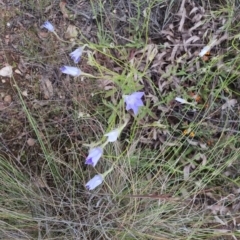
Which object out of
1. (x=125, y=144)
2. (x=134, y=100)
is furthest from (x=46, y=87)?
(x=134, y=100)

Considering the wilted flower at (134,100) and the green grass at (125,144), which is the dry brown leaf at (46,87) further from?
the wilted flower at (134,100)

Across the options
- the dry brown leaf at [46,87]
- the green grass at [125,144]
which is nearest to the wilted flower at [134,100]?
the green grass at [125,144]

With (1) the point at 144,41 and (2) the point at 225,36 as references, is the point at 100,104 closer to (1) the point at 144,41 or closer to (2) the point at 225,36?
(1) the point at 144,41

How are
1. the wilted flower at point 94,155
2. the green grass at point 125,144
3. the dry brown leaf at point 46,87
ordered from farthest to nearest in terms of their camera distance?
the dry brown leaf at point 46,87 → the green grass at point 125,144 → the wilted flower at point 94,155

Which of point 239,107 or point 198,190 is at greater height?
point 239,107

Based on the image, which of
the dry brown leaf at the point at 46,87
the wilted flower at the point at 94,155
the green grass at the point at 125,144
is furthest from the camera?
the dry brown leaf at the point at 46,87

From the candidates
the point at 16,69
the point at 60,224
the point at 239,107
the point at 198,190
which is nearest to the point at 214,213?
the point at 198,190

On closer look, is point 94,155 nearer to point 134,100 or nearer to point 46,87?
point 134,100
